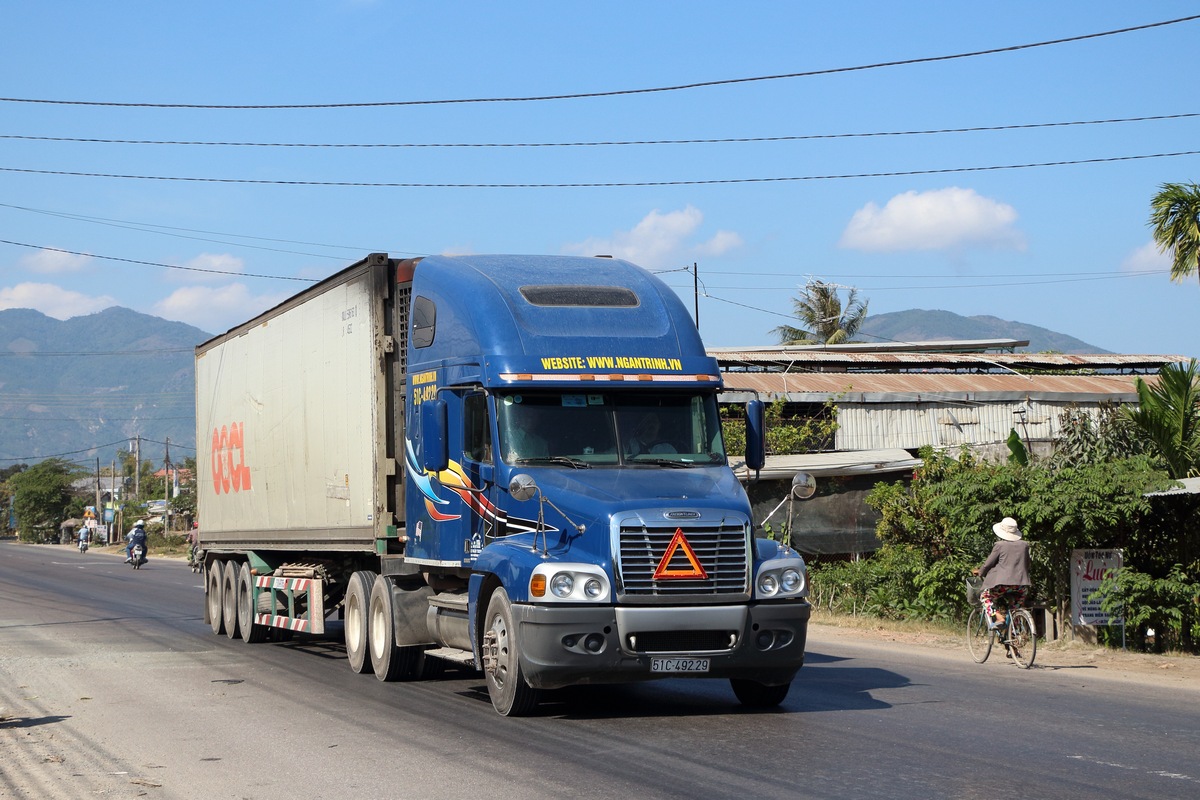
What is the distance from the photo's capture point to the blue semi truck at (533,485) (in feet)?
35.6

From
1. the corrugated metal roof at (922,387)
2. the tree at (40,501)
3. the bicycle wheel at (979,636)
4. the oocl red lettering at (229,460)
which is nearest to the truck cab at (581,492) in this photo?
the bicycle wheel at (979,636)

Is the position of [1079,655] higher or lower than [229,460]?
lower

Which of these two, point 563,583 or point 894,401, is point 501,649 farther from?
point 894,401

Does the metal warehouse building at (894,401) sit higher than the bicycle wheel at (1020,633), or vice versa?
the metal warehouse building at (894,401)

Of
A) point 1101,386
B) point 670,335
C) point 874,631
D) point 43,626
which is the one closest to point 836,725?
point 670,335

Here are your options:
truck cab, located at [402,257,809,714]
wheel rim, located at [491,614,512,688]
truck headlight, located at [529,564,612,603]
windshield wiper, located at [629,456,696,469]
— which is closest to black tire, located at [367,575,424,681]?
truck cab, located at [402,257,809,714]

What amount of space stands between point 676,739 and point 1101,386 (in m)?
33.6

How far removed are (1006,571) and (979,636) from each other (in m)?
1.62

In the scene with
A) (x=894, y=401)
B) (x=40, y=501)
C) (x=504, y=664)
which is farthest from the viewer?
(x=40, y=501)

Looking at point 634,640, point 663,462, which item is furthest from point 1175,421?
point 634,640

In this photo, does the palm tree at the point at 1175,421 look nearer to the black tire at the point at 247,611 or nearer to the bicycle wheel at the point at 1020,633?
the bicycle wheel at the point at 1020,633

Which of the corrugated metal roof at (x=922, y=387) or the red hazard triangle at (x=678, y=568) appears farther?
the corrugated metal roof at (x=922, y=387)

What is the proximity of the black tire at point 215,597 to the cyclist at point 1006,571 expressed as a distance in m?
11.7

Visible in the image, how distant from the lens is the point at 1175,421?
18172 millimetres
